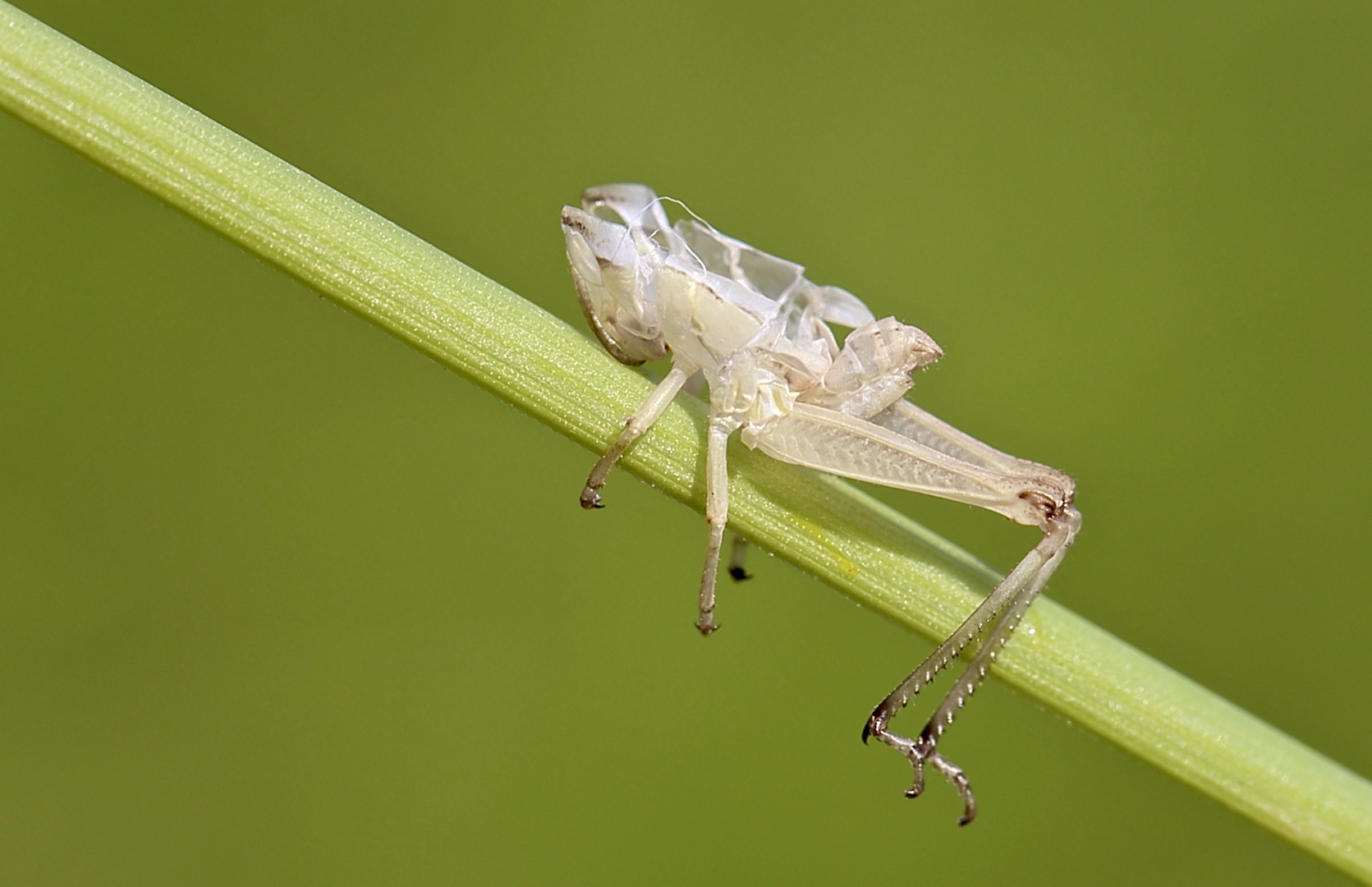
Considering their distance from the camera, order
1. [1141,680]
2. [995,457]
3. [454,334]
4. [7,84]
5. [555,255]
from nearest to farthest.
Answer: [7,84] → [454,334] → [1141,680] → [995,457] → [555,255]

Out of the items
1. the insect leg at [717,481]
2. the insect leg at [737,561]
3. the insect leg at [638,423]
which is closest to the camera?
the insect leg at [638,423]

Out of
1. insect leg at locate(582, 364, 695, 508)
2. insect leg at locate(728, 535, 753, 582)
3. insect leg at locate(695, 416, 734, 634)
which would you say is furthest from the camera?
insect leg at locate(728, 535, 753, 582)

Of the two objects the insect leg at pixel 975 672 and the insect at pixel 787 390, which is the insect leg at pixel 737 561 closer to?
the insect at pixel 787 390

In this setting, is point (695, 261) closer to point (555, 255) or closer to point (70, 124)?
point (70, 124)

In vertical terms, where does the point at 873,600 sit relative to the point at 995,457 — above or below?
below

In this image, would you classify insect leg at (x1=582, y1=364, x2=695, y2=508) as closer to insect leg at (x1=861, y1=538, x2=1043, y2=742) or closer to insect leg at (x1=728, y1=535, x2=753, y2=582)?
insect leg at (x1=861, y1=538, x2=1043, y2=742)

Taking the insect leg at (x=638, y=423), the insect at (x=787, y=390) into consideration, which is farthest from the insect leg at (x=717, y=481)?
the insect leg at (x=638, y=423)

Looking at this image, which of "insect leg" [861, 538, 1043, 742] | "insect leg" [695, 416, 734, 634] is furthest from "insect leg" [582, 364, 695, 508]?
"insect leg" [861, 538, 1043, 742]

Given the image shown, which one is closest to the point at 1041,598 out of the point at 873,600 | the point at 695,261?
the point at 873,600
